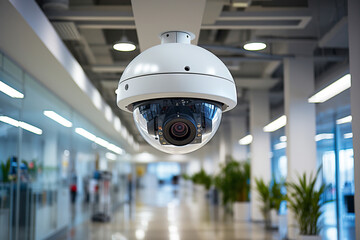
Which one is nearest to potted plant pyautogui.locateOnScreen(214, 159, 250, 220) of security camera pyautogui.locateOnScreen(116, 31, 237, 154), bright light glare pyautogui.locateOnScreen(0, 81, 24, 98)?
bright light glare pyautogui.locateOnScreen(0, 81, 24, 98)

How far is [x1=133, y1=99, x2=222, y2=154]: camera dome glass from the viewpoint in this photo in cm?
147

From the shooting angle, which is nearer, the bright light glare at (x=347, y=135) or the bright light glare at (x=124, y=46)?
the bright light glare at (x=124, y=46)

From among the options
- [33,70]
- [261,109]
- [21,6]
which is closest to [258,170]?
[261,109]

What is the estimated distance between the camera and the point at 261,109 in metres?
10.3

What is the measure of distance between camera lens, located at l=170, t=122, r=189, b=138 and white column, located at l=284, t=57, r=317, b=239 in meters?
5.83

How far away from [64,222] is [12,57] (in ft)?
15.0

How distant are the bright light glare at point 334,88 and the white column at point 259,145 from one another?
4.92 meters

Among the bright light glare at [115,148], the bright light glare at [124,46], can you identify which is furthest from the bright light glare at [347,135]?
the bright light glare at [115,148]

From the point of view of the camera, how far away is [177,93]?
138 cm

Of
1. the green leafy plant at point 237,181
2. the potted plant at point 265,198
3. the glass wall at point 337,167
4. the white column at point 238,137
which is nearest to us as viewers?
the glass wall at point 337,167

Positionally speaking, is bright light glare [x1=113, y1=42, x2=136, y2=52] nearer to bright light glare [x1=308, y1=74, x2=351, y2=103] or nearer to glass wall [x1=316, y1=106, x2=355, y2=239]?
bright light glare [x1=308, y1=74, x2=351, y2=103]

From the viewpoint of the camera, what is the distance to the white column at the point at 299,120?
6984mm

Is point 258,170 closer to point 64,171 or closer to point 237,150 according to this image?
point 237,150

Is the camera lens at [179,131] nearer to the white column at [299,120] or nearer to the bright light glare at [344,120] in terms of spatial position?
the bright light glare at [344,120]
